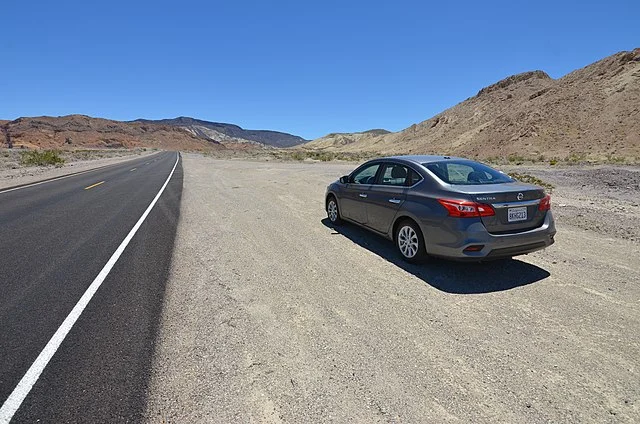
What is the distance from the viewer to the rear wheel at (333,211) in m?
7.39

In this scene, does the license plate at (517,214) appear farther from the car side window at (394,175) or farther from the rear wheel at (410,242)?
the car side window at (394,175)

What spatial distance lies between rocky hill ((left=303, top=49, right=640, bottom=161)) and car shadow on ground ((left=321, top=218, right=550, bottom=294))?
132 feet

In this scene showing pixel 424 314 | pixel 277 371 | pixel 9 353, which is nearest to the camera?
pixel 277 371

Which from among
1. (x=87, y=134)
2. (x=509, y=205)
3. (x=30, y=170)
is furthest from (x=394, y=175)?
(x=87, y=134)

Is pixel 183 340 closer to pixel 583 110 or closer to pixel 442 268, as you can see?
pixel 442 268

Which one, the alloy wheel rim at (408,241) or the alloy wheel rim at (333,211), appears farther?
the alloy wheel rim at (333,211)

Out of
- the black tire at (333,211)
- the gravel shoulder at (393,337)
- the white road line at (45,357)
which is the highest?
the black tire at (333,211)

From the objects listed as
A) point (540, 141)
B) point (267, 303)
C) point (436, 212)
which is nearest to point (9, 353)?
point (267, 303)

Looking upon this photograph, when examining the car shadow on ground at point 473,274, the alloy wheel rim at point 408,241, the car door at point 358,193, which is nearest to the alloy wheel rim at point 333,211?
the car door at point 358,193

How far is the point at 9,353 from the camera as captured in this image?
9.95 feet

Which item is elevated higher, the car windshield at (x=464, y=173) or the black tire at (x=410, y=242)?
the car windshield at (x=464, y=173)

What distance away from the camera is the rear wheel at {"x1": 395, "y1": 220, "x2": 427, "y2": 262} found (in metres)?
4.90

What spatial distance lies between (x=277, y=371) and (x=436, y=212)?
2.80 m

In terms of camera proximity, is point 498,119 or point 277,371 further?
point 498,119
